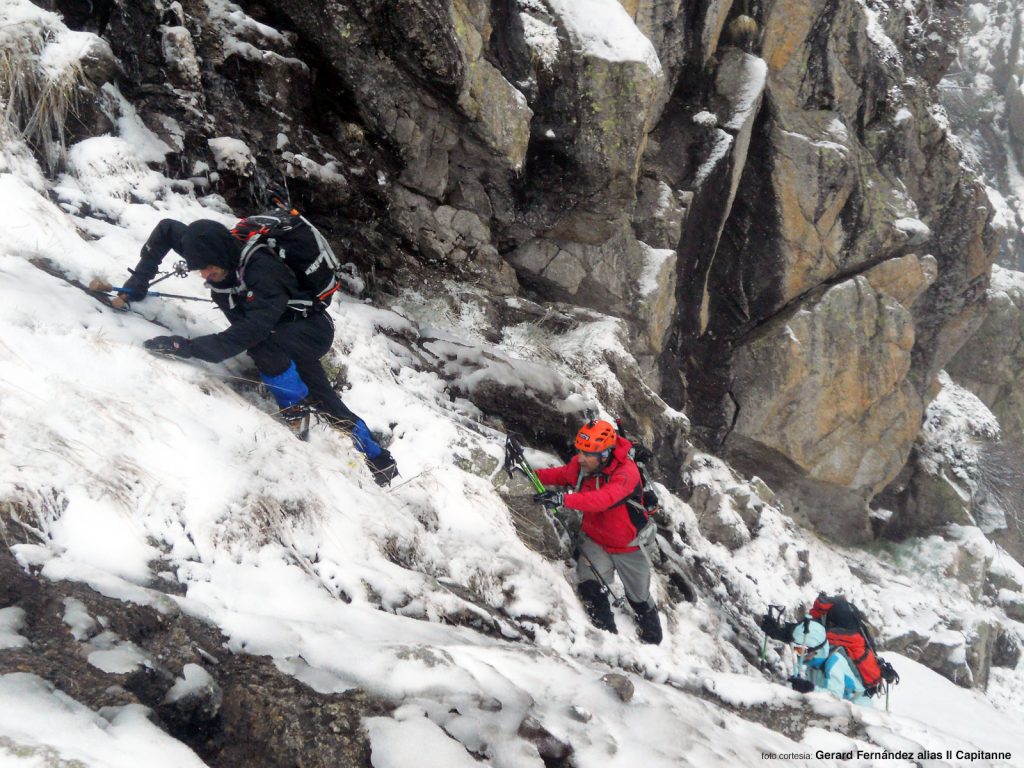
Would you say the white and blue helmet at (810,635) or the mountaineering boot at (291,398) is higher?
the mountaineering boot at (291,398)

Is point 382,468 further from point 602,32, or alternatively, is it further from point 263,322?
point 602,32

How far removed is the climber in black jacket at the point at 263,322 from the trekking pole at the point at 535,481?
1.47 meters

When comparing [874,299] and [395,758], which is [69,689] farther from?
[874,299]

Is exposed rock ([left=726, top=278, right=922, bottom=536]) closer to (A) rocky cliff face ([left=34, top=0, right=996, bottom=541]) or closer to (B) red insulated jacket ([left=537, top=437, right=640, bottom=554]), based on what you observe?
(A) rocky cliff face ([left=34, top=0, right=996, bottom=541])

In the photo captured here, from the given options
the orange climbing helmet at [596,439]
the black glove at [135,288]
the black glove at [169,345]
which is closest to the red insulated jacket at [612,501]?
the orange climbing helmet at [596,439]

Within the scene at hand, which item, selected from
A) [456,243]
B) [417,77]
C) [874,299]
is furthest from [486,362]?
[874,299]

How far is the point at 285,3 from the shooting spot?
7887 millimetres

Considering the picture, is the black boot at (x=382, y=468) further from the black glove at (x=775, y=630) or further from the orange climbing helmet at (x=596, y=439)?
the black glove at (x=775, y=630)

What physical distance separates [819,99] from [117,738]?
684 inches

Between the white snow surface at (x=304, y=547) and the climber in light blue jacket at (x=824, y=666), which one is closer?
the white snow surface at (x=304, y=547)

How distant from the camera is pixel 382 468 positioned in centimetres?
548

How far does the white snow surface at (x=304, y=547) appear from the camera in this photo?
3.11 metres

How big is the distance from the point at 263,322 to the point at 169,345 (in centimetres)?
64

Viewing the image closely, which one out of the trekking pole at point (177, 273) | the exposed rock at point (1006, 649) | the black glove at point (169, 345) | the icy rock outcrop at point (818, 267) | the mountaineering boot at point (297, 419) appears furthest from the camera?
the exposed rock at point (1006, 649)
